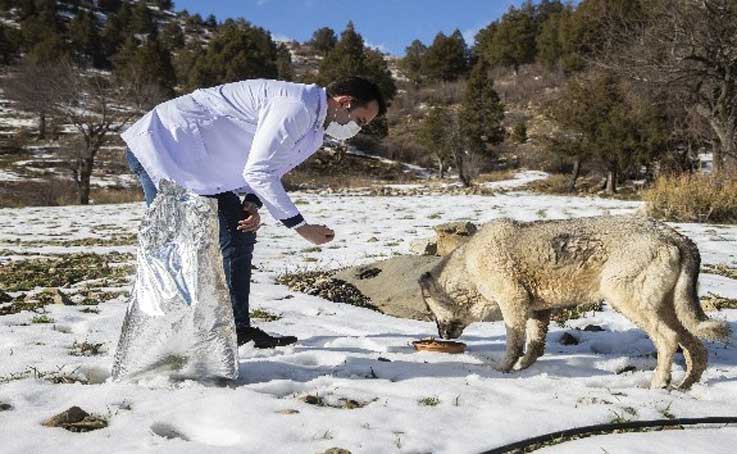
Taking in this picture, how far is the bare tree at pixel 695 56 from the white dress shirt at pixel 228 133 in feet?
66.3

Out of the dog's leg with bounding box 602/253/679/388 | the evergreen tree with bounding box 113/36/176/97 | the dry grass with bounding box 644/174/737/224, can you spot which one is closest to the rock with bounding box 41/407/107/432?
the dog's leg with bounding box 602/253/679/388

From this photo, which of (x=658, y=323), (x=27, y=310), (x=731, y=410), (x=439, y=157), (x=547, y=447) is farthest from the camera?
(x=439, y=157)

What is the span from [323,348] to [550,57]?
60.6 m

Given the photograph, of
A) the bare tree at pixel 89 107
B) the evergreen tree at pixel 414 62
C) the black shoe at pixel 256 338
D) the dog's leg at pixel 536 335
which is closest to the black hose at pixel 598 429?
the dog's leg at pixel 536 335

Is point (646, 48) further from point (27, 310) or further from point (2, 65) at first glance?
point (2, 65)

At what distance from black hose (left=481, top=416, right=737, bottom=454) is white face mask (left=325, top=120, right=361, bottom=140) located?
7.74ft

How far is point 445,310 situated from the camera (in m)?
5.63

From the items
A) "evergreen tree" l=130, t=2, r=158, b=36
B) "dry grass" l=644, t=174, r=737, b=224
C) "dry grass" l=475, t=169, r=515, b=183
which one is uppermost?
"evergreen tree" l=130, t=2, r=158, b=36

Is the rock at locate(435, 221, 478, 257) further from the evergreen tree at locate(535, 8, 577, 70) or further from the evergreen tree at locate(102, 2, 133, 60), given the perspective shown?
the evergreen tree at locate(102, 2, 133, 60)

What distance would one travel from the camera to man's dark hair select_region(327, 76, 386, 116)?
4242mm

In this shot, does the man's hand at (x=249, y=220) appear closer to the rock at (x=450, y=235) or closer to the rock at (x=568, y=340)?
the rock at (x=568, y=340)

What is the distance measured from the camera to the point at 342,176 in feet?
137

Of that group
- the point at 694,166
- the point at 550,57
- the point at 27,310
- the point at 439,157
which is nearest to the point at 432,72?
the point at 550,57

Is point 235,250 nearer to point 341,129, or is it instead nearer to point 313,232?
point 313,232
